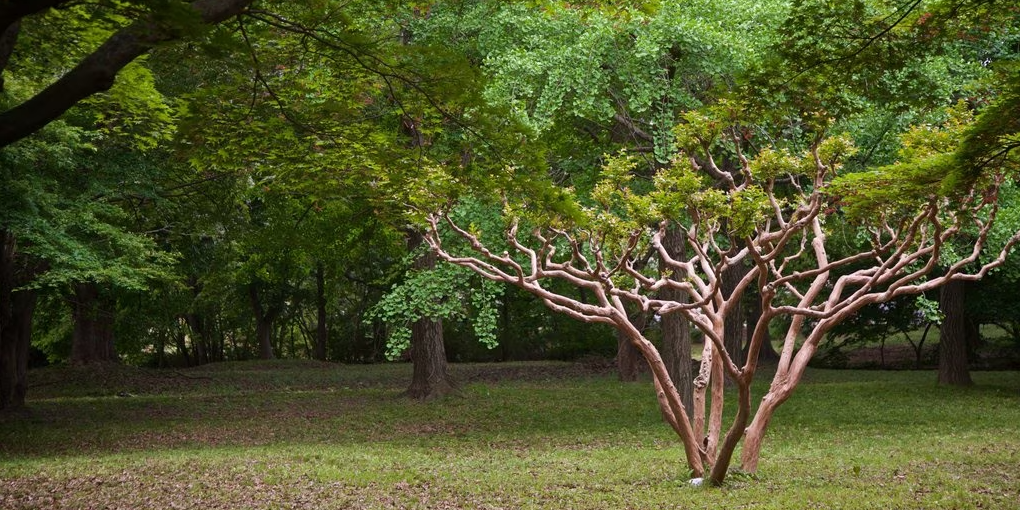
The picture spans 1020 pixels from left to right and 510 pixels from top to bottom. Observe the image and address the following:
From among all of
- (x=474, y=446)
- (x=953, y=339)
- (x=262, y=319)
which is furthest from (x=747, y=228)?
(x=262, y=319)


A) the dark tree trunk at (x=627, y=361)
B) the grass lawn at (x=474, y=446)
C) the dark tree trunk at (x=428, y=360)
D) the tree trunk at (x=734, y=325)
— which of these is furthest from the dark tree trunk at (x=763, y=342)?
the dark tree trunk at (x=428, y=360)

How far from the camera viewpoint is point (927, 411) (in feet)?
55.8

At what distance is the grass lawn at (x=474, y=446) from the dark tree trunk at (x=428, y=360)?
515 millimetres

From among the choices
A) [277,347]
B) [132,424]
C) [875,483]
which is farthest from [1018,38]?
[277,347]

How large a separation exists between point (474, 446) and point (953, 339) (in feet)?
42.1

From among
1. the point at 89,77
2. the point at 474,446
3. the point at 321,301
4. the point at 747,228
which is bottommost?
the point at 474,446

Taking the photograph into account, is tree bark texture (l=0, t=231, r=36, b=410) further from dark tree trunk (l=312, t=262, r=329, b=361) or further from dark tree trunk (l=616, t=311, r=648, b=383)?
dark tree trunk (l=616, t=311, r=648, b=383)

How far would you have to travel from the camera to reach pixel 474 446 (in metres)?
14.0

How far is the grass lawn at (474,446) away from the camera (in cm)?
905

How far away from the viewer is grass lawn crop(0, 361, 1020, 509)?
905cm

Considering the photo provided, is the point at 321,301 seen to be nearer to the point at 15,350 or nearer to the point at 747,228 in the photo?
the point at 15,350

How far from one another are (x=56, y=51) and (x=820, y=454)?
404 inches

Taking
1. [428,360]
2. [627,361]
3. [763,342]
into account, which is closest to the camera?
[428,360]

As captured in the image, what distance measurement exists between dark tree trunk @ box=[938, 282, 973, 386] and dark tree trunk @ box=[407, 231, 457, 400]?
1144 cm
